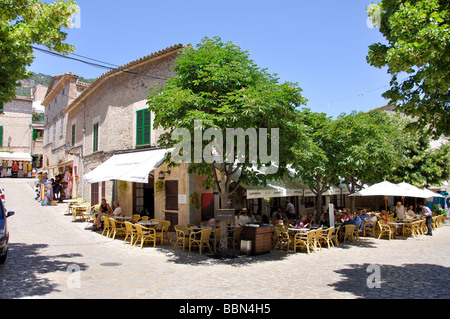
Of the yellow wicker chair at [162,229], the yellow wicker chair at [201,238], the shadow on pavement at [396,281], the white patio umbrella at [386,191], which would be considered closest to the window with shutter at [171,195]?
the yellow wicker chair at [162,229]

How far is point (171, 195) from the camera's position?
13.5 meters

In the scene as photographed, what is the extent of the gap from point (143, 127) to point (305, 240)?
27.6 ft

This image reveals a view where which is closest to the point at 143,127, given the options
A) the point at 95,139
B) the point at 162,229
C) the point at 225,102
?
the point at 162,229

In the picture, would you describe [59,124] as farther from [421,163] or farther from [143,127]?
[421,163]

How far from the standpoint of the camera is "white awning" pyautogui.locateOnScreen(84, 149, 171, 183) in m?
11.8

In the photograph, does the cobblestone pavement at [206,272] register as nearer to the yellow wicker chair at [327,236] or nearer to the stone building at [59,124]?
the yellow wicker chair at [327,236]

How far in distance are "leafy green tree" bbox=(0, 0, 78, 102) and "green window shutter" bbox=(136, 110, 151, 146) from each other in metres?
6.52

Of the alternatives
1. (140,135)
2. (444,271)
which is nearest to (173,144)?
(140,135)

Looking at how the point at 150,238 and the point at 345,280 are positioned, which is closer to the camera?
the point at 345,280

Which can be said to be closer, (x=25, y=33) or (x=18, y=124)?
(x=25, y=33)
